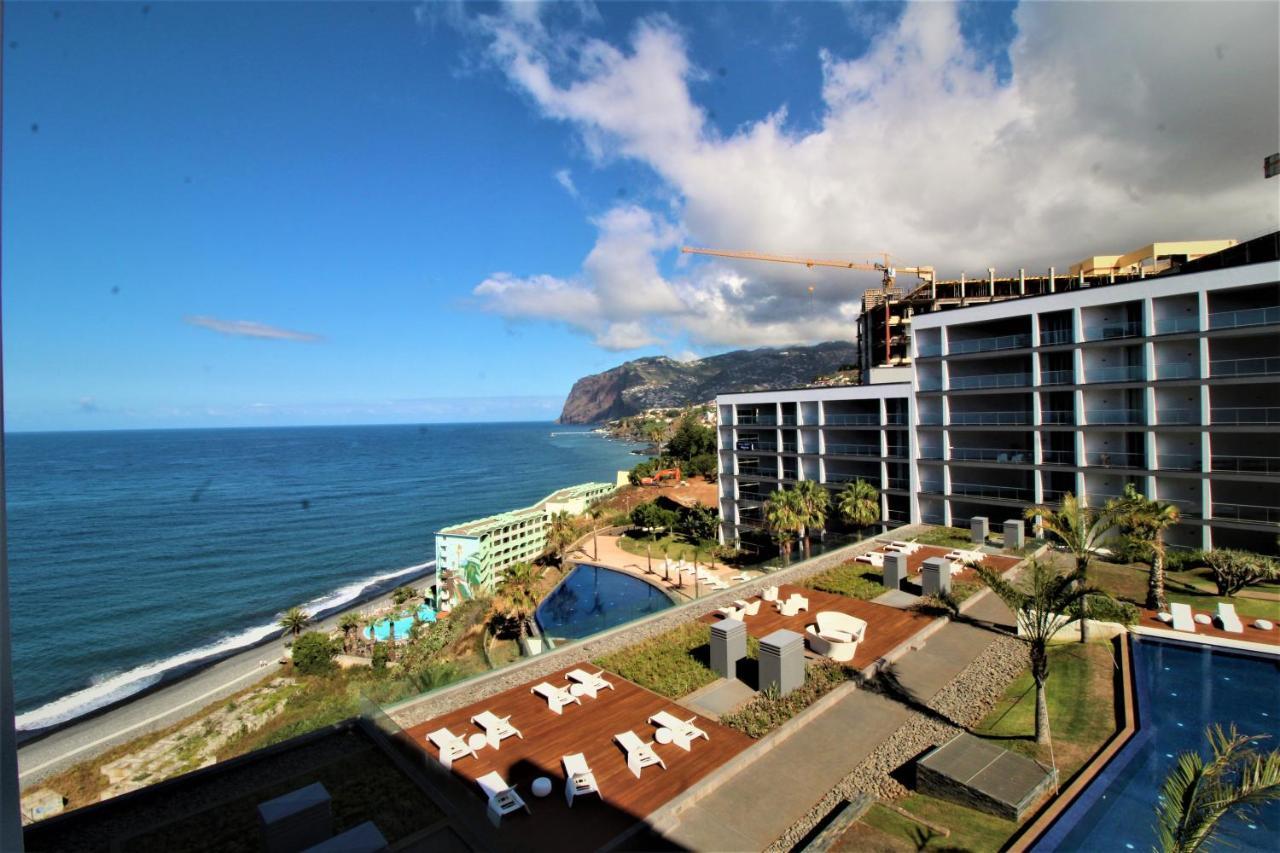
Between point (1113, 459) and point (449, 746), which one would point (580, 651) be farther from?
point (1113, 459)

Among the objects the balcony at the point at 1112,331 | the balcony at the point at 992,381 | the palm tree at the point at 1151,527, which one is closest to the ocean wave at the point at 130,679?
the palm tree at the point at 1151,527

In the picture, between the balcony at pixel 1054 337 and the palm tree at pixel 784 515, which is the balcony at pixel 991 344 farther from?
the palm tree at pixel 784 515

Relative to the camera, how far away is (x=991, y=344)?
113ft

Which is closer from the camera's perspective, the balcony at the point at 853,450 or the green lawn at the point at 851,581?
the green lawn at the point at 851,581

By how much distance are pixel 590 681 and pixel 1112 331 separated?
31511 mm

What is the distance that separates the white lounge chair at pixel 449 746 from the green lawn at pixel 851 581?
1437cm

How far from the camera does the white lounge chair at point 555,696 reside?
13.7m

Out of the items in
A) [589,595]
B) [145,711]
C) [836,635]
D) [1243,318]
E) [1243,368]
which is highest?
[1243,318]

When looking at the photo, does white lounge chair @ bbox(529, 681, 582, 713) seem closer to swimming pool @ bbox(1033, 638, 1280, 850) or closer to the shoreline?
swimming pool @ bbox(1033, 638, 1280, 850)

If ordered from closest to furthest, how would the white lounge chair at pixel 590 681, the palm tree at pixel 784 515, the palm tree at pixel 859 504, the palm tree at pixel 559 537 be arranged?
the white lounge chair at pixel 590 681, the palm tree at pixel 784 515, the palm tree at pixel 859 504, the palm tree at pixel 559 537

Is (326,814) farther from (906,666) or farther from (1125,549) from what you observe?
(1125,549)

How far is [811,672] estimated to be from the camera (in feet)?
49.9

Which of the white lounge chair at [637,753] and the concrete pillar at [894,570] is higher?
the concrete pillar at [894,570]

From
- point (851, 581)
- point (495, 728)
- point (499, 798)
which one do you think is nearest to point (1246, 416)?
point (851, 581)
